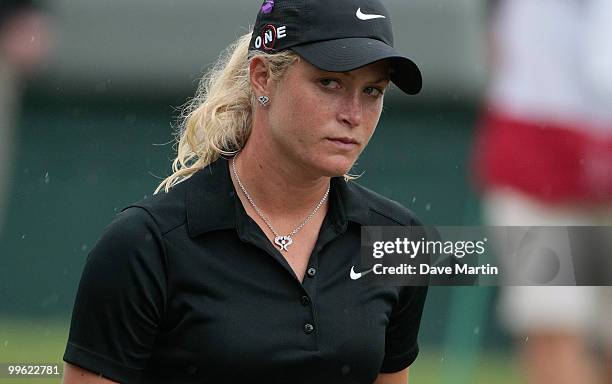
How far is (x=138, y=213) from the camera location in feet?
8.88

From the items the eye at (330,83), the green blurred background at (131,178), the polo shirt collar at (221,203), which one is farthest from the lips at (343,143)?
the green blurred background at (131,178)

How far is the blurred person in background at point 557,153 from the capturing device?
3.07 metres

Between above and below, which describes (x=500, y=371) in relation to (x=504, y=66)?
below

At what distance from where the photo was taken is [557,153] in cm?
326

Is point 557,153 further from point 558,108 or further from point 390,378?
point 390,378

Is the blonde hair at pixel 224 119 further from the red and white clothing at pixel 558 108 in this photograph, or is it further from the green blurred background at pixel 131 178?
the green blurred background at pixel 131 178

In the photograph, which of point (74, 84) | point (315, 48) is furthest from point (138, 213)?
point (74, 84)

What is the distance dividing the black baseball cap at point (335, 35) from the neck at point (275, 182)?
0.75 ft

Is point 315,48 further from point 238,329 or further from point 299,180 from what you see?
point 238,329

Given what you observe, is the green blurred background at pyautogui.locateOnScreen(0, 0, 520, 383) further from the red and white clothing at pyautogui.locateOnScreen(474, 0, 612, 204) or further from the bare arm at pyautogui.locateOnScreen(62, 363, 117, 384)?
the bare arm at pyautogui.locateOnScreen(62, 363, 117, 384)

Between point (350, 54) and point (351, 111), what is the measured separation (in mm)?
117

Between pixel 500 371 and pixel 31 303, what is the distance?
8.34 feet

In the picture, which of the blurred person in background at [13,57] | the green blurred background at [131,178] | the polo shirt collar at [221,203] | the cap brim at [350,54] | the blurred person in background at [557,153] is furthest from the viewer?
the green blurred background at [131,178]

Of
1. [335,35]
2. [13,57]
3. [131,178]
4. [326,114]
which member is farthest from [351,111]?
[131,178]
